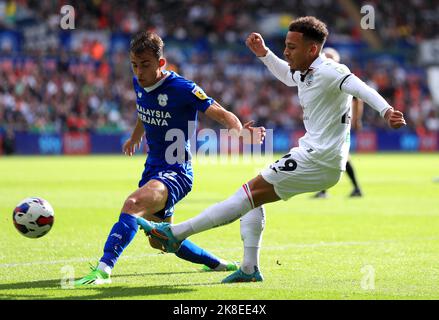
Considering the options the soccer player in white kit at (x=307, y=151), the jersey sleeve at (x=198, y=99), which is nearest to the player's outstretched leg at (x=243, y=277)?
the soccer player in white kit at (x=307, y=151)

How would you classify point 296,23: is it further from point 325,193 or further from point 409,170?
point 409,170

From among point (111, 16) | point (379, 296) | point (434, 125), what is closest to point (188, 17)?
point (111, 16)

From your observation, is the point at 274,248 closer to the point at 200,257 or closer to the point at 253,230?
the point at 200,257

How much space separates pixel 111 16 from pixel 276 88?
26.0 ft

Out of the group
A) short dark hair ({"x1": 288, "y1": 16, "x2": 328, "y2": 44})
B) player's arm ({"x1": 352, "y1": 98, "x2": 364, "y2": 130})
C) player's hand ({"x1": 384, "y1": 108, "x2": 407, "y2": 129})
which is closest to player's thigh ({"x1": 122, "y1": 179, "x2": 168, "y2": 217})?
short dark hair ({"x1": 288, "y1": 16, "x2": 328, "y2": 44})

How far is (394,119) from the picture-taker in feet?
21.7

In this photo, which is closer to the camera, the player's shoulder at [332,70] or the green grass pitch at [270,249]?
the green grass pitch at [270,249]

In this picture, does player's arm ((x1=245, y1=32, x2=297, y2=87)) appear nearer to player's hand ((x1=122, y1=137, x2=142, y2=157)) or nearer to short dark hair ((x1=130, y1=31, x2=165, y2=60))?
short dark hair ((x1=130, y1=31, x2=165, y2=60))

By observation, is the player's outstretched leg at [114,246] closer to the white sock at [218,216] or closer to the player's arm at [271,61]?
the white sock at [218,216]

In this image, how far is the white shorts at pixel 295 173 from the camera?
23.6ft

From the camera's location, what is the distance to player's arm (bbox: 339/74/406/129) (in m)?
6.64

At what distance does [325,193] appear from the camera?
16.9 m

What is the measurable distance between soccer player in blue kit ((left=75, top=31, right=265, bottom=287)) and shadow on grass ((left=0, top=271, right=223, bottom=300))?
0.54 m
